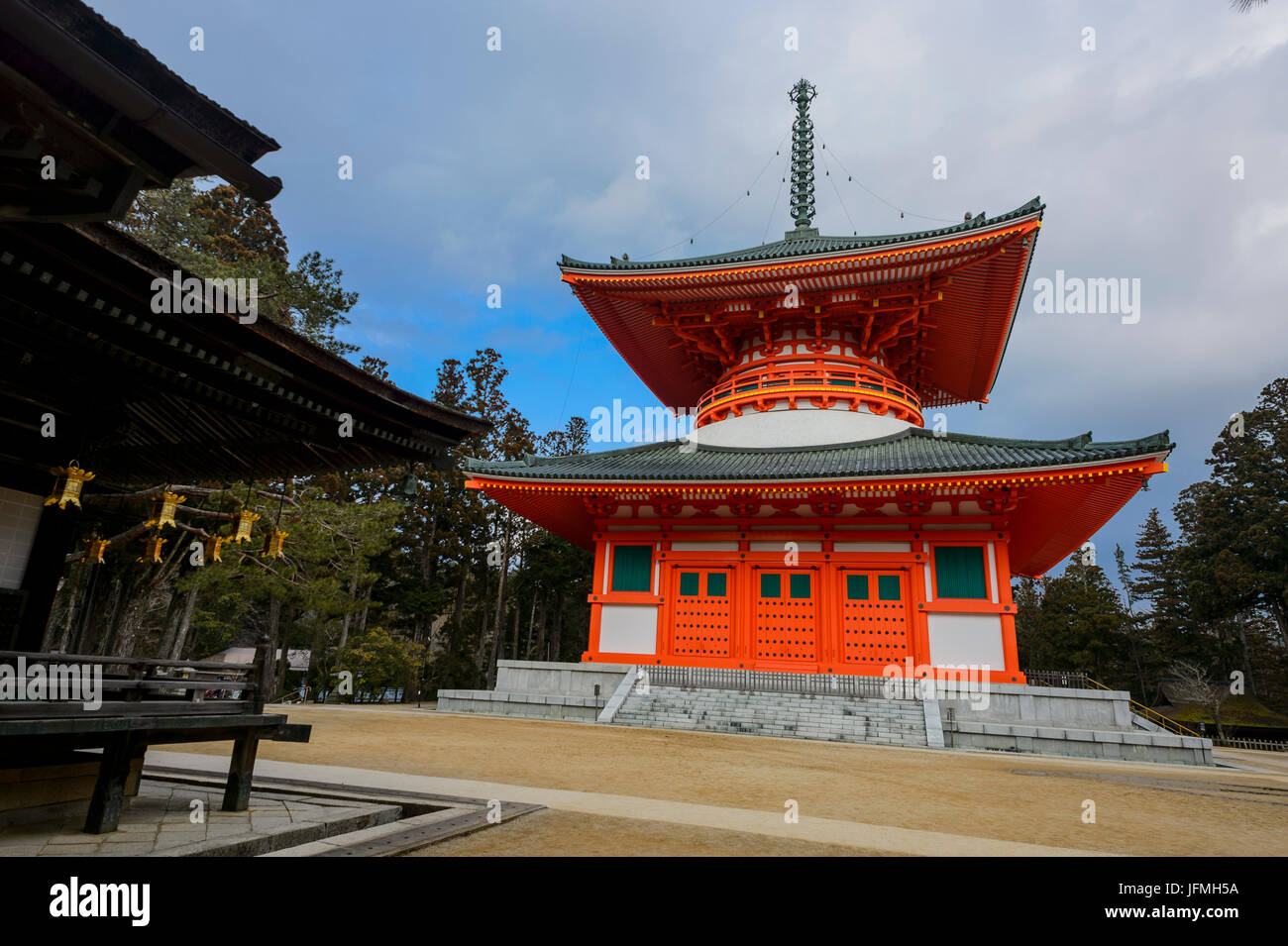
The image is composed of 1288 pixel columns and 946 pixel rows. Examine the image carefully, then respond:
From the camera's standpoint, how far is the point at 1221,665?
41.0 meters

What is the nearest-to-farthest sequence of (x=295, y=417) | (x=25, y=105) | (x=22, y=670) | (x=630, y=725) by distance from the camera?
(x=25, y=105) < (x=22, y=670) < (x=295, y=417) < (x=630, y=725)

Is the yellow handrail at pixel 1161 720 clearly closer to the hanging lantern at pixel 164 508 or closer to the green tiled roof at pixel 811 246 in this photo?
the green tiled roof at pixel 811 246

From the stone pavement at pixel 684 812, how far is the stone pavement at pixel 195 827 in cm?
68

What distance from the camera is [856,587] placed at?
688 inches

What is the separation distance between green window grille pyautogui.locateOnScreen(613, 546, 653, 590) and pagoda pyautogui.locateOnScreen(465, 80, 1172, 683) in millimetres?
57


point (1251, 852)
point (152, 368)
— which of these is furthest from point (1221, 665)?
point (152, 368)

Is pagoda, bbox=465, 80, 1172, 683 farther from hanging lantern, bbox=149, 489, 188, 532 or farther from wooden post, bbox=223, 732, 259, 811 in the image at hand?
wooden post, bbox=223, 732, 259, 811

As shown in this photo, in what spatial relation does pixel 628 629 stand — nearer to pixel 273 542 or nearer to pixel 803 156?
pixel 273 542

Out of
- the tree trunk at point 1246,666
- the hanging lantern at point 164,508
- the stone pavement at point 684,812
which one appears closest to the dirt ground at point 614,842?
the stone pavement at point 684,812

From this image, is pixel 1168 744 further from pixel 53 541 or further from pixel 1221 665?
pixel 1221 665

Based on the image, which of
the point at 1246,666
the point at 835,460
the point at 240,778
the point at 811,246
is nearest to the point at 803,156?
the point at 811,246

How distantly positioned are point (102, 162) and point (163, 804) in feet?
16.1

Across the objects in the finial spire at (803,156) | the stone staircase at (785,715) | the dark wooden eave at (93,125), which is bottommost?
the stone staircase at (785,715)

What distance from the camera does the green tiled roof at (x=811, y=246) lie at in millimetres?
16519
